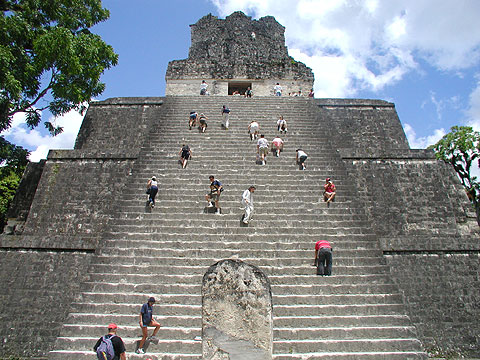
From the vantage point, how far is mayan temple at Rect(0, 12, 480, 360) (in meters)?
4.51

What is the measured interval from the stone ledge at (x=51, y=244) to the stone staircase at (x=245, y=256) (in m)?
0.96

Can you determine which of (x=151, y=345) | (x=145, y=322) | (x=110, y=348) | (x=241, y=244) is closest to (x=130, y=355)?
(x=151, y=345)

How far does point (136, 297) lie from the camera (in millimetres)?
5168

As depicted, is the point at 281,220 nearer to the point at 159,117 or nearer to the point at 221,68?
the point at 159,117

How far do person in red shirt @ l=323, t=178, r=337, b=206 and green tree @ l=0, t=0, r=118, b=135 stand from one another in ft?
25.5

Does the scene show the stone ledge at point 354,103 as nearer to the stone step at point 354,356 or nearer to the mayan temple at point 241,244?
the mayan temple at point 241,244

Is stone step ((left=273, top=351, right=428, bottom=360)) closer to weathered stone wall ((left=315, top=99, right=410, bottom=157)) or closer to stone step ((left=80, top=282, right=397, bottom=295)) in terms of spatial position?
stone step ((left=80, top=282, right=397, bottom=295))

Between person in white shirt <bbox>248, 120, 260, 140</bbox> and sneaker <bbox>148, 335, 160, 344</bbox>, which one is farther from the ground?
person in white shirt <bbox>248, 120, 260, 140</bbox>

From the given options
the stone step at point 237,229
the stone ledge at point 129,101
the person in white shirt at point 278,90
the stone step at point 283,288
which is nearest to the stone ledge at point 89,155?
the stone step at point 237,229

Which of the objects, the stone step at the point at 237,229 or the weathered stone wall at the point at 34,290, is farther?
the stone step at the point at 237,229

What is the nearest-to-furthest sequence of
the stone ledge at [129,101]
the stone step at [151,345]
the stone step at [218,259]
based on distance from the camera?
the stone step at [151,345] < the stone step at [218,259] < the stone ledge at [129,101]

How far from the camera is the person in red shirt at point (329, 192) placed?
23.7ft

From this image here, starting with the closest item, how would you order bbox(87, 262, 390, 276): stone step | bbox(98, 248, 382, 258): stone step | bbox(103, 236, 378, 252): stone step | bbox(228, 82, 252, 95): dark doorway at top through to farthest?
bbox(87, 262, 390, 276): stone step
bbox(98, 248, 382, 258): stone step
bbox(103, 236, 378, 252): stone step
bbox(228, 82, 252, 95): dark doorway at top

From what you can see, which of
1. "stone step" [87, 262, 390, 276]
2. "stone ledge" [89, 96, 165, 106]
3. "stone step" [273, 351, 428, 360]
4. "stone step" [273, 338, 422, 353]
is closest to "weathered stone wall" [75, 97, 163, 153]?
"stone ledge" [89, 96, 165, 106]
